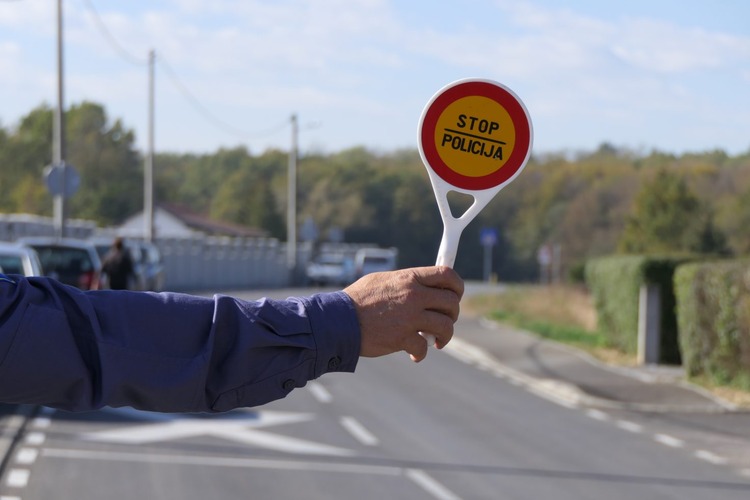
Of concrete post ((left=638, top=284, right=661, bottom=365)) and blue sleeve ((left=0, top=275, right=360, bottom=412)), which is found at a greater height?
blue sleeve ((left=0, top=275, right=360, bottom=412))

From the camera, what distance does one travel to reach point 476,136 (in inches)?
107

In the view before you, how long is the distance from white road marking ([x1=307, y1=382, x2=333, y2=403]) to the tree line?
74.9ft

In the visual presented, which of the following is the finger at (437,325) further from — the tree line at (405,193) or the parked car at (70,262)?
the tree line at (405,193)

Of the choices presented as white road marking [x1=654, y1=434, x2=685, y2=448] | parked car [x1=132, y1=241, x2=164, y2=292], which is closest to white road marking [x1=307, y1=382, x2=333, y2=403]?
white road marking [x1=654, y1=434, x2=685, y2=448]

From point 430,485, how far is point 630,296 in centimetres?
1239

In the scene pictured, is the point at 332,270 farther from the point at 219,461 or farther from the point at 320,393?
the point at 219,461

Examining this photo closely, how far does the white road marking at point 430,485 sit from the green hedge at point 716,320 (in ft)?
23.2

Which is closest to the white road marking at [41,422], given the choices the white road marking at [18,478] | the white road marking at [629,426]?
the white road marking at [18,478]

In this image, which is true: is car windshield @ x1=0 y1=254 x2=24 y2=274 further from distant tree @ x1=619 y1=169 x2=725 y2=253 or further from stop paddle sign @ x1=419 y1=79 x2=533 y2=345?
distant tree @ x1=619 y1=169 x2=725 y2=253

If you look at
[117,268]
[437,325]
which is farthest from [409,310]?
[117,268]

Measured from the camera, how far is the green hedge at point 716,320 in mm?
15977

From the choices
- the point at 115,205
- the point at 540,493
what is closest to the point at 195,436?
the point at 540,493

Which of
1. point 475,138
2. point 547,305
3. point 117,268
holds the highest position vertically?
point 475,138

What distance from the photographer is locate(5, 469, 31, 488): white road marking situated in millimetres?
8656
